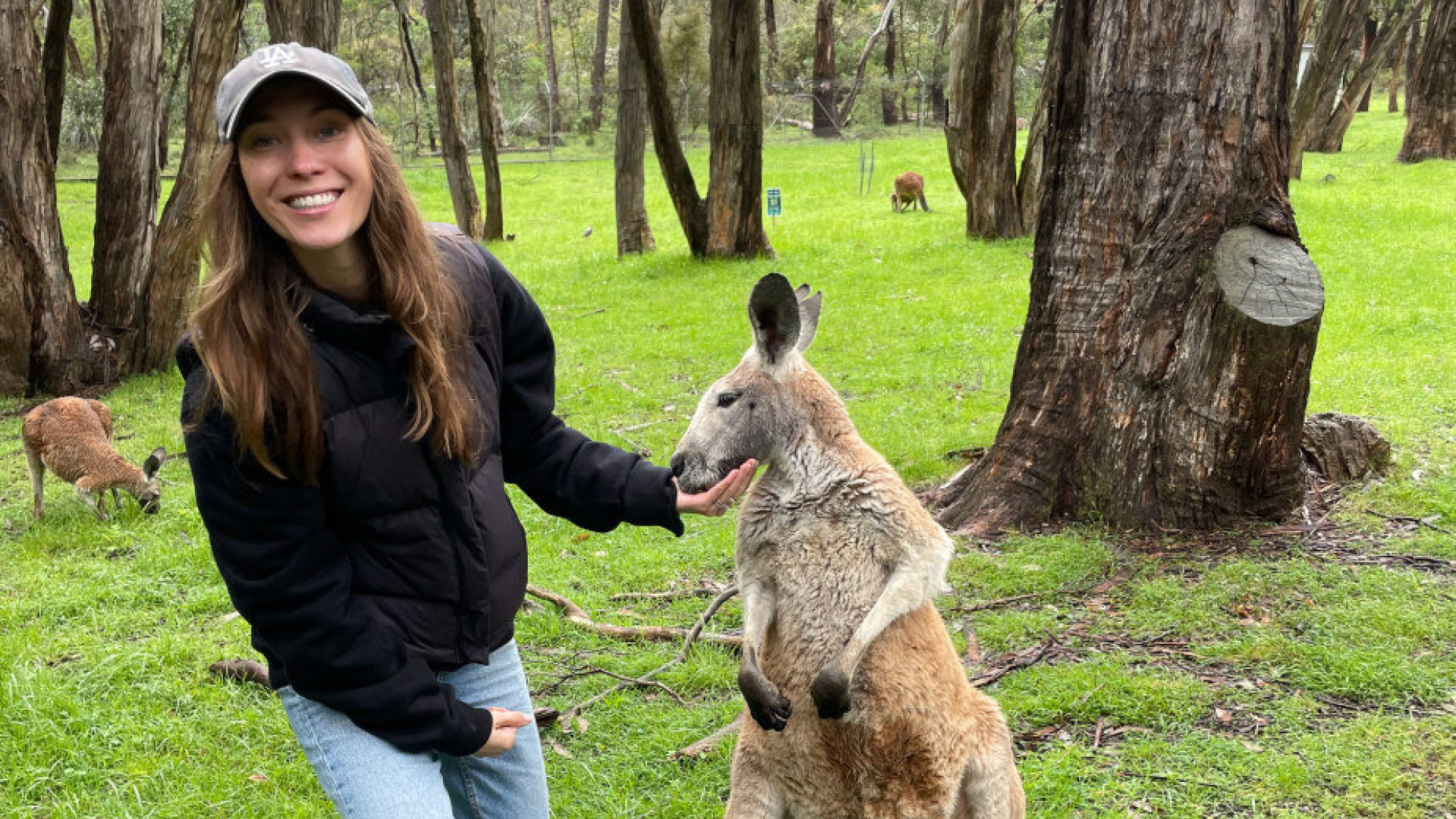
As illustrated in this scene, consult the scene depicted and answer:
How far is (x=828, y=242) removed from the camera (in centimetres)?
1441

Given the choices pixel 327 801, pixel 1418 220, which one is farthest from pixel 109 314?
pixel 1418 220

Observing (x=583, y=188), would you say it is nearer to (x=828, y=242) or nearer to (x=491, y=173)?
(x=491, y=173)

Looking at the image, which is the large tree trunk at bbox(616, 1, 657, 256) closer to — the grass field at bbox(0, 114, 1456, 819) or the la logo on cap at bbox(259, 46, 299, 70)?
the grass field at bbox(0, 114, 1456, 819)

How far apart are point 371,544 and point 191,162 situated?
7.97 metres

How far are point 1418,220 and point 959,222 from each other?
204 inches

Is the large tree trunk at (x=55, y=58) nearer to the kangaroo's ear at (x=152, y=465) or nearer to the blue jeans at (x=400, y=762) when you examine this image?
the kangaroo's ear at (x=152, y=465)

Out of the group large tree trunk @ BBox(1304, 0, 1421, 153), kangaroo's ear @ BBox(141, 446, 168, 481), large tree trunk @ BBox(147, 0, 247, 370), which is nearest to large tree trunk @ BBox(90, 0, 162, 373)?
large tree trunk @ BBox(147, 0, 247, 370)

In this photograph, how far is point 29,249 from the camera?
867 cm

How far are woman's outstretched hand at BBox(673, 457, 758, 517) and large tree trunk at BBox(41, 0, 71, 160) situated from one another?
9.35 meters

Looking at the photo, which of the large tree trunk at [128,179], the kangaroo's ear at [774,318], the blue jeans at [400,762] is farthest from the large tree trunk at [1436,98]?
the blue jeans at [400,762]

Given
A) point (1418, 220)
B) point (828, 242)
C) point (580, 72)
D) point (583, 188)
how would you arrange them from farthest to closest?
point (580, 72) < point (583, 188) < point (828, 242) < point (1418, 220)

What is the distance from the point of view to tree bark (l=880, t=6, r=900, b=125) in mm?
33125

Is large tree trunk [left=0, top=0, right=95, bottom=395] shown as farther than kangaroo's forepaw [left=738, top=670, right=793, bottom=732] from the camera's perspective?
Yes

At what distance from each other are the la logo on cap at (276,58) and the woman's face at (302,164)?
4 cm
